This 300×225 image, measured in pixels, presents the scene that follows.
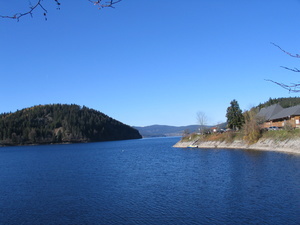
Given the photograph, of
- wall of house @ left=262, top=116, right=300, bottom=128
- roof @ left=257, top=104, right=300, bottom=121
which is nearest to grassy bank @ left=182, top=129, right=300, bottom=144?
wall of house @ left=262, top=116, right=300, bottom=128

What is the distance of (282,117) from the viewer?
252ft

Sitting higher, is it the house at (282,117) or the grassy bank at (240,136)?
the house at (282,117)

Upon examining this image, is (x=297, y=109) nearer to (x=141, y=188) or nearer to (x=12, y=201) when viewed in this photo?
(x=141, y=188)

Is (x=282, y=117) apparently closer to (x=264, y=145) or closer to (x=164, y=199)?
(x=264, y=145)

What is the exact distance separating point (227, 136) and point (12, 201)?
228ft

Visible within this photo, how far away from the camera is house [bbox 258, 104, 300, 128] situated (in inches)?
2698

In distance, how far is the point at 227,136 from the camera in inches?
3361

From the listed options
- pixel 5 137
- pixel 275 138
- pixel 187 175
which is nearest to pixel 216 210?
pixel 187 175

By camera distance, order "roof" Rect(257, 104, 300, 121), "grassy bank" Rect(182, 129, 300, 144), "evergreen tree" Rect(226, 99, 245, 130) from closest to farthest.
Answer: "grassy bank" Rect(182, 129, 300, 144) < "roof" Rect(257, 104, 300, 121) < "evergreen tree" Rect(226, 99, 245, 130)

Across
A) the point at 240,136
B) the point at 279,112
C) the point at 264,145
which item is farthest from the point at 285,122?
the point at 279,112

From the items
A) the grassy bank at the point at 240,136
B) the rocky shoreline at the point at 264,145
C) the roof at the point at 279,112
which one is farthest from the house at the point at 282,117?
the rocky shoreline at the point at 264,145

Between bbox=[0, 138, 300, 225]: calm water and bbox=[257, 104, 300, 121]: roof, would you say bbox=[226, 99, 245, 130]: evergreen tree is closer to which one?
bbox=[257, 104, 300, 121]: roof

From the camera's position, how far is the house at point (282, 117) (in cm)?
6853

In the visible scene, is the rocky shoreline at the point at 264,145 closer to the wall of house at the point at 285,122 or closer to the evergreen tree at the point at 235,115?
the wall of house at the point at 285,122
